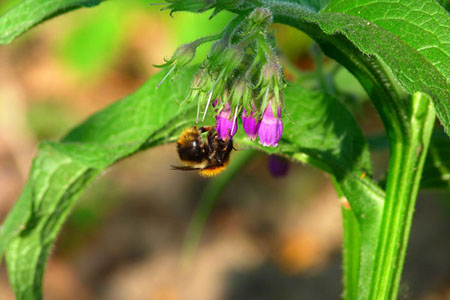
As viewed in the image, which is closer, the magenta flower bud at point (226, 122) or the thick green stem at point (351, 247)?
the magenta flower bud at point (226, 122)

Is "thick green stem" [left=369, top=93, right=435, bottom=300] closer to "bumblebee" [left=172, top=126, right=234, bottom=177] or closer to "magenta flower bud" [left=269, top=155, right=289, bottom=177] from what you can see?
"bumblebee" [left=172, top=126, right=234, bottom=177]

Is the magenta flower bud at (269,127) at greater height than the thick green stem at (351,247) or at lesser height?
greater

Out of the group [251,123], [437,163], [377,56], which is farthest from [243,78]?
[437,163]

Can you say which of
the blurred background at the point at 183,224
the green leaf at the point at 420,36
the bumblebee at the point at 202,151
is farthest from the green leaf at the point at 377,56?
the blurred background at the point at 183,224

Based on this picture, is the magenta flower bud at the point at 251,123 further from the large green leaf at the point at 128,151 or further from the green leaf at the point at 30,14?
the green leaf at the point at 30,14

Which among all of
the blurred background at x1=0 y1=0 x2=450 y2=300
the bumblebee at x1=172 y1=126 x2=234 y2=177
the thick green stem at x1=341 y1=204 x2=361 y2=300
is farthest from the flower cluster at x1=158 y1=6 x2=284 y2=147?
the blurred background at x1=0 y1=0 x2=450 y2=300

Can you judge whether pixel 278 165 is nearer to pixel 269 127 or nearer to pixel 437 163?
pixel 437 163

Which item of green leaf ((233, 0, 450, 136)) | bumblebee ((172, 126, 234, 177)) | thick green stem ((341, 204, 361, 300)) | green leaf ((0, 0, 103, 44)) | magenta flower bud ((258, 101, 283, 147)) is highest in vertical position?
green leaf ((0, 0, 103, 44))
